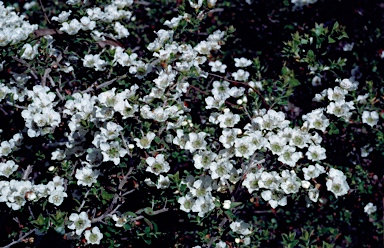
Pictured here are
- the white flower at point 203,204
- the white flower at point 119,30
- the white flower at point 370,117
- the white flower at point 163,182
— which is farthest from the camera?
the white flower at point 119,30

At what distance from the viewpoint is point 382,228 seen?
319 cm

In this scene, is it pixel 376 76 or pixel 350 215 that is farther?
pixel 376 76

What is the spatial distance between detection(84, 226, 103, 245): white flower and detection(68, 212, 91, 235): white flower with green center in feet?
0.24

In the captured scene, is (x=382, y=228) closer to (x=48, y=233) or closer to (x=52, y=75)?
(x=48, y=233)

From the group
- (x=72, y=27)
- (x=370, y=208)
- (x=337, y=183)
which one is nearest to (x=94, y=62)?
(x=72, y=27)

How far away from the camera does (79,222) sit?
7.77ft

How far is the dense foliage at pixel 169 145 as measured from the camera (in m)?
2.36

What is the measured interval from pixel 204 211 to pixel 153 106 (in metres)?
0.62

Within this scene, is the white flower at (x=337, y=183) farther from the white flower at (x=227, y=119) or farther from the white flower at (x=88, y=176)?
the white flower at (x=88, y=176)

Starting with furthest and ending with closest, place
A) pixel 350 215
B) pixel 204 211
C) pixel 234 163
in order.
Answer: pixel 350 215
pixel 234 163
pixel 204 211

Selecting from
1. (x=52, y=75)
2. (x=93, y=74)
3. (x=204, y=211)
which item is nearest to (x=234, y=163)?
(x=204, y=211)

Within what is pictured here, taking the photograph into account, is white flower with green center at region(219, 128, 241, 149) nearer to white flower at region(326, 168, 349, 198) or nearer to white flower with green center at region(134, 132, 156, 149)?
white flower with green center at region(134, 132, 156, 149)

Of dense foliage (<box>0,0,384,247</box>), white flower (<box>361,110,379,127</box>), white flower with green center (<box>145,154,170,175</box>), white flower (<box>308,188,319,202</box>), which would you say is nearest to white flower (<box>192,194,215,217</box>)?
dense foliage (<box>0,0,384,247</box>)

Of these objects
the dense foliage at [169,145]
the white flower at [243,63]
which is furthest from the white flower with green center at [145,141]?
the white flower at [243,63]
